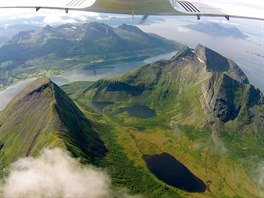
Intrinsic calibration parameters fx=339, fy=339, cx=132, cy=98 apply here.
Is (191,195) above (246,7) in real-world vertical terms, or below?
below

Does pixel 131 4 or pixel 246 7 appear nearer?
pixel 131 4

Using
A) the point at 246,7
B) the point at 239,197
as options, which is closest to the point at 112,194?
the point at 239,197

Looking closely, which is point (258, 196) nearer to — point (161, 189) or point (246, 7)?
point (161, 189)

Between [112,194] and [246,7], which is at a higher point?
[246,7]

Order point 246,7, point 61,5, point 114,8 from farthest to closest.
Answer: point 246,7 < point 114,8 < point 61,5

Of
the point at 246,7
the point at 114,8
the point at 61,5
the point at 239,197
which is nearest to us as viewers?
the point at 61,5

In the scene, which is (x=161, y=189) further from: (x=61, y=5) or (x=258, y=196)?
(x=61, y=5)

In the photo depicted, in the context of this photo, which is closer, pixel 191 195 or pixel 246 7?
pixel 246 7

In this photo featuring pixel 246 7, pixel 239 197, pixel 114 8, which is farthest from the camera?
pixel 239 197

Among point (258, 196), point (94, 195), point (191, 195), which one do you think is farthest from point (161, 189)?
point (258, 196)
